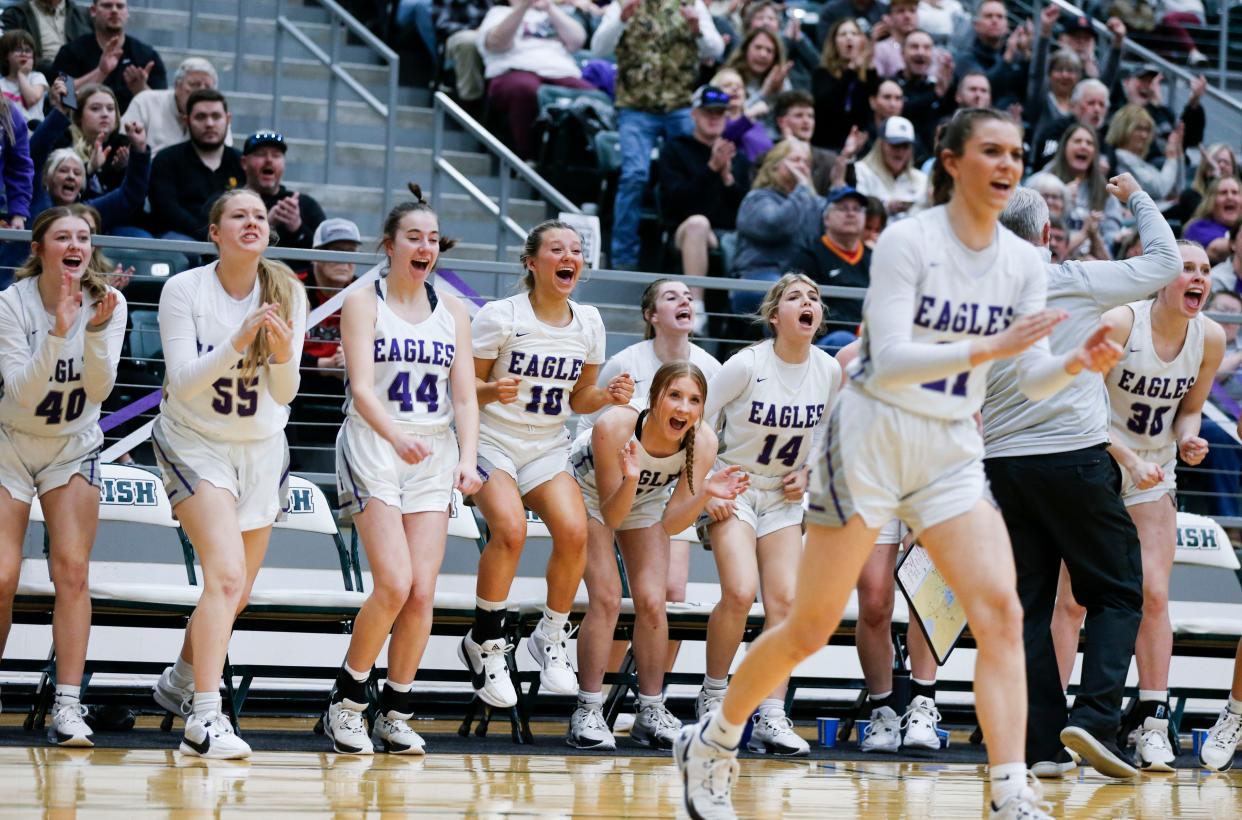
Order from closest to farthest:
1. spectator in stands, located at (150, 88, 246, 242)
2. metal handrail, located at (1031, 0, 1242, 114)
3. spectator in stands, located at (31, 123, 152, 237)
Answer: spectator in stands, located at (31, 123, 152, 237)
spectator in stands, located at (150, 88, 246, 242)
metal handrail, located at (1031, 0, 1242, 114)

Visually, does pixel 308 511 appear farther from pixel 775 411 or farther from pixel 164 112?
pixel 164 112

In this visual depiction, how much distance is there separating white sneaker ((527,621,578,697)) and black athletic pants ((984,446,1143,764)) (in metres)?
1.97

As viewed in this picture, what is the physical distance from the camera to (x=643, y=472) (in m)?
7.22

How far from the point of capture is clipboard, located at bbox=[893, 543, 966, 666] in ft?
20.9

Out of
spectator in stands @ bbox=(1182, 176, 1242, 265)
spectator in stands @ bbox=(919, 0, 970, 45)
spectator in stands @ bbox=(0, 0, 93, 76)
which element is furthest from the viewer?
spectator in stands @ bbox=(919, 0, 970, 45)

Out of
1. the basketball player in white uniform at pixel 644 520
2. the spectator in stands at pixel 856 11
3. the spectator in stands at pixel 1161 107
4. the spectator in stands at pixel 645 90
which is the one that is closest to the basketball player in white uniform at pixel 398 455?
the basketball player in white uniform at pixel 644 520

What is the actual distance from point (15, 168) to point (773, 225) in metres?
4.40

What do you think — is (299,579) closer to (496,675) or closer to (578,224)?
(496,675)

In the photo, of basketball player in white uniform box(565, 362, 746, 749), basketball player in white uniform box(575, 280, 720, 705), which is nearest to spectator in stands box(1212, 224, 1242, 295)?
basketball player in white uniform box(575, 280, 720, 705)

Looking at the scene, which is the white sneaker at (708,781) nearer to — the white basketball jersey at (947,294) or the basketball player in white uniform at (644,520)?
the white basketball jersey at (947,294)

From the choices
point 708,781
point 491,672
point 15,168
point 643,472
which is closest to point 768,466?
point 643,472

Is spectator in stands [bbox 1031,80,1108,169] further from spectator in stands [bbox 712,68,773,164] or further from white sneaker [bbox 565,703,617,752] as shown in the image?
white sneaker [bbox 565,703,617,752]

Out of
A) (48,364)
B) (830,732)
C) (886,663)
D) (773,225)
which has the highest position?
(773,225)

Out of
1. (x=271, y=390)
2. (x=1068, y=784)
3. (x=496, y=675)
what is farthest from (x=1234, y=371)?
(x=271, y=390)
